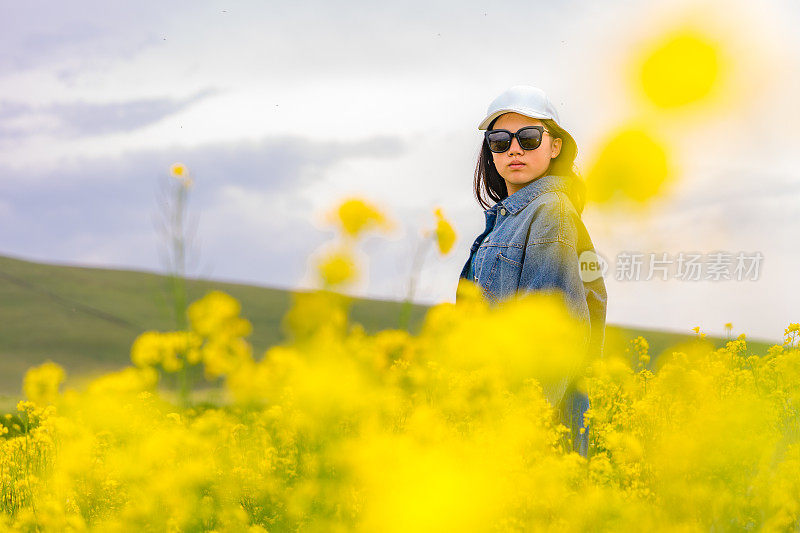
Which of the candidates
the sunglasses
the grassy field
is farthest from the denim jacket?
the grassy field

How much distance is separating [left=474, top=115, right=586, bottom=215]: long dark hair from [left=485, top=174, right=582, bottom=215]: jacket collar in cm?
6

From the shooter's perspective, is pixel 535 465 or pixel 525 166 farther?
pixel 525 166

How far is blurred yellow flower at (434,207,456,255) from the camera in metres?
2.99

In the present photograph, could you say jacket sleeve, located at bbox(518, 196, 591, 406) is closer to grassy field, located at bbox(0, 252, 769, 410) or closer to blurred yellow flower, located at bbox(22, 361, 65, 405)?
blurred yellow flower, located at bbox(22, 361, 65, 405)

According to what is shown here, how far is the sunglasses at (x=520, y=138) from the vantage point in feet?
10.8

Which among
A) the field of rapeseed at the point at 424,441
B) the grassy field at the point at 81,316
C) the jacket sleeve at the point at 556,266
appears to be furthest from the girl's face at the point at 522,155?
the grassy field at the point at 81,316

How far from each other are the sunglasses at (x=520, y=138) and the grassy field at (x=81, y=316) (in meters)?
6.97

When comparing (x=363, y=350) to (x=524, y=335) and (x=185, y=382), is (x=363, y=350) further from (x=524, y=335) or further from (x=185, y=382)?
(x=185, y=382)

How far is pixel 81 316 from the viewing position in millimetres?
17078

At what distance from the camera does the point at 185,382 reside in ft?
6.93

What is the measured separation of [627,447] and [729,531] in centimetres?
44

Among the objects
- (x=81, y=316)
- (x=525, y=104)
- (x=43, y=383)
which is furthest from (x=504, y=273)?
(x=81, y=316)

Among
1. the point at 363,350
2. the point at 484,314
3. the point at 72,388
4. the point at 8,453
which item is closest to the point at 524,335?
the point at 484,314

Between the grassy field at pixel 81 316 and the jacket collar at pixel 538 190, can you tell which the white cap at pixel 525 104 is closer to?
the jacket collar at pixel 538 190
